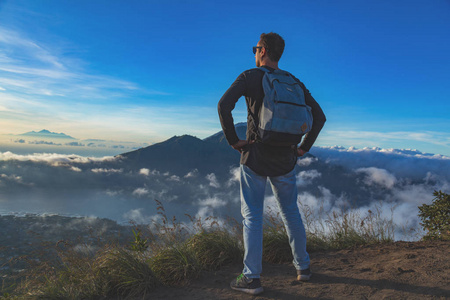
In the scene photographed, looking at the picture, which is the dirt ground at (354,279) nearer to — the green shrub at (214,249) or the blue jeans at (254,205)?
the green shrub at (214,249)

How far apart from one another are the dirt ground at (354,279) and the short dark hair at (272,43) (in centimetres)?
253

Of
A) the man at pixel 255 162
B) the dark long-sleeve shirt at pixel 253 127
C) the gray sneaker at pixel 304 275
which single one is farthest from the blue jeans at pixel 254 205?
the gray sneaker at pixel 304 275

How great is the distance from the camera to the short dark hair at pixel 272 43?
275cm

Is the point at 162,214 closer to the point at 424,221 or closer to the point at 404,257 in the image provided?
the point at 404,257

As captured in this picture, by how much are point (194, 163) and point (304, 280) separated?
12697 cm

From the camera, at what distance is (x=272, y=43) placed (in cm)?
275

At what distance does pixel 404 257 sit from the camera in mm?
3566

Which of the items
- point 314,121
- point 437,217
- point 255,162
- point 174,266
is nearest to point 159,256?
point 174,266

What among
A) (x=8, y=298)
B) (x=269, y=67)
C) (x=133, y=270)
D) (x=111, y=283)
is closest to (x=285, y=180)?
(x=269, y=67)

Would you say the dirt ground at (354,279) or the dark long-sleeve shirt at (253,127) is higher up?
the dark long-sleeve shirt at (253,127)

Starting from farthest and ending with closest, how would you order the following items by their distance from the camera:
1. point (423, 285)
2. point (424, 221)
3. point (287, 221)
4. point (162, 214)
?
1. point (424, 221)
2. point (162, 214)
3. point (287, 221)
4. point (423, 285)

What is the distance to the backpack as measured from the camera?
98.7 inches

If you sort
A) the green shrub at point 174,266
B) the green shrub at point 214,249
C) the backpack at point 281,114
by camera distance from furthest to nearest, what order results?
the green shrub at point 214,249
the green shrub at point 174,266
the backpack at point 281,114

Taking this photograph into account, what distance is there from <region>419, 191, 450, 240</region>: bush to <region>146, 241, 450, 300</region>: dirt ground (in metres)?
0.73
